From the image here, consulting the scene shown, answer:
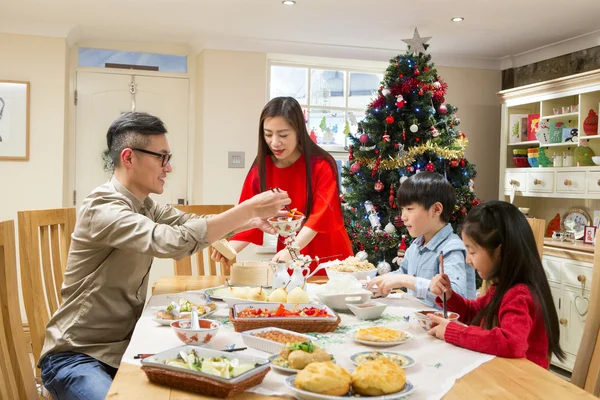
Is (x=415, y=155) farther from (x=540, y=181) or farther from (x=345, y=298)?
(x=345, y=298)

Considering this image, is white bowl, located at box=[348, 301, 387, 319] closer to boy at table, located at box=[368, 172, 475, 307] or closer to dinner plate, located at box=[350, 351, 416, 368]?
dinner plate, located at box=[350, 351, 416, 368]

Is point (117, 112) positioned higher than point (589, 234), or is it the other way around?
point (117, 112)

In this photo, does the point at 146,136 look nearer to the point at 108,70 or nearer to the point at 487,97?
the point at 108,70

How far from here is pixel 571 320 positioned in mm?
4219

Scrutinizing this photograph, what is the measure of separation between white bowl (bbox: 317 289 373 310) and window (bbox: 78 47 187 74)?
428 centimetres

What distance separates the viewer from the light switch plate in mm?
5305

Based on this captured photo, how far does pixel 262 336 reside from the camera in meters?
1.38

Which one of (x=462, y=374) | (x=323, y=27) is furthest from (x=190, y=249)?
(x=323, y=27)

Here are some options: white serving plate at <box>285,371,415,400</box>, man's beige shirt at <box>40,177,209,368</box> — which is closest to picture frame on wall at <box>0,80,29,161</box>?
man's beige shirt at <box>40,177,209,368</box>

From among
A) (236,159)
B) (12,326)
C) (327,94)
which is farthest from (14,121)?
(12,326)

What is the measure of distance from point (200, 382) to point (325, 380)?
23 cm

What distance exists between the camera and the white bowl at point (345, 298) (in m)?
1.82

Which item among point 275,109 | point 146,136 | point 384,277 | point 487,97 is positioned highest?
point 487,97

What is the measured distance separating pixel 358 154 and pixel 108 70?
248 centimetres
